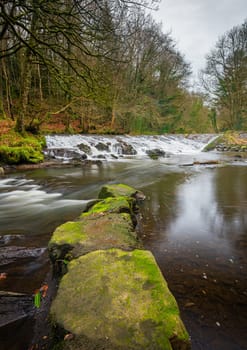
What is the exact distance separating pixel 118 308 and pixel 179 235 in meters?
2.17

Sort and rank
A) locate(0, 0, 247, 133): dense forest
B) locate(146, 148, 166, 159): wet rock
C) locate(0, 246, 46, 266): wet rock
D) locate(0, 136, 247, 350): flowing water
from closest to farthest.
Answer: locate(0, 136, 247, 350): flowing water, locate(0, 246, 46, 266): wet rock, locate(146, 148, 166, 159): wet rock, locate(0, 0, 247, 133): dense forest

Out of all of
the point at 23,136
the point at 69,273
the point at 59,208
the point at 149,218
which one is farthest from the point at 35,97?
the point at 69,273

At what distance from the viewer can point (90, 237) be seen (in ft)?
7.52

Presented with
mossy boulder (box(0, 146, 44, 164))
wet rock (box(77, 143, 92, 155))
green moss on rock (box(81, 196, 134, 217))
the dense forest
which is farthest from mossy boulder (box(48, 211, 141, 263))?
the dense forest

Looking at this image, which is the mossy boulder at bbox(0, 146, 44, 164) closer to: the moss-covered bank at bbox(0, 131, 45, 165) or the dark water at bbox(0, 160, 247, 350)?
the moss-covered bank at bbox(0, 131, 45, 165)

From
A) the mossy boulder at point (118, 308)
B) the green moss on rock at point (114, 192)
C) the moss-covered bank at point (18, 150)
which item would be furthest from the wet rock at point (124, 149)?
the mossy boulder at point (118, 308)

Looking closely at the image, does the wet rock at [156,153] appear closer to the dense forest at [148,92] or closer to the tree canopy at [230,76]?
the dense forest at [148,92]

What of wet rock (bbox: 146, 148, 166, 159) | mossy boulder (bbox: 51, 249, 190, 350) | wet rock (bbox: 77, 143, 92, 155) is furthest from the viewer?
wet rock (bbox: 146, 148, 166, 159)

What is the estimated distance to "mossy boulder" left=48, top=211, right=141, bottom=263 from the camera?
6.88 feet

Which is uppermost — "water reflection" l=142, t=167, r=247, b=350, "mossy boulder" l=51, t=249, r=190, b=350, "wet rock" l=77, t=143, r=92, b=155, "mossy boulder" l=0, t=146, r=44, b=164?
"wet rock" l=77, t=143, r=92, b=155

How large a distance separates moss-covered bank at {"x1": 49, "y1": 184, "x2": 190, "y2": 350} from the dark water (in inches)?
18.6

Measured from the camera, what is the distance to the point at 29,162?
958cm

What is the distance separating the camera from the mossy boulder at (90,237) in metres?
2.10

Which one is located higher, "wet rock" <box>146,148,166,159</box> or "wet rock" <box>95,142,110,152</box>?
"wet rock" <box>95,142,110,152</box>
